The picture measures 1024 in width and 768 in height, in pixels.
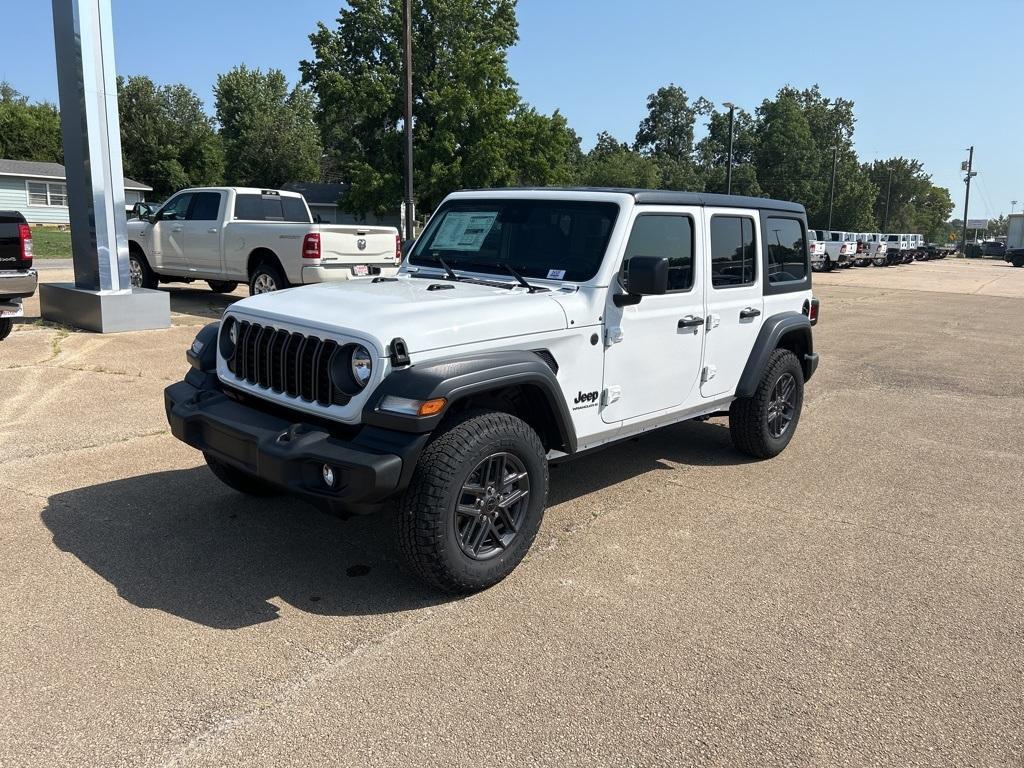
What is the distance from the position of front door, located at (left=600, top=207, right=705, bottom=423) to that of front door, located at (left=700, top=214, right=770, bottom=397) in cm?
17

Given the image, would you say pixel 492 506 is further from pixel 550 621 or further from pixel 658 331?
pixel 658 331

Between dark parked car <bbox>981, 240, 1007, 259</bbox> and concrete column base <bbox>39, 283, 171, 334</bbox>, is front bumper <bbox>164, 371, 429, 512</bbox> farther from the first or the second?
dark parked car <bbox>981, 240, 1007, 259</bbox>

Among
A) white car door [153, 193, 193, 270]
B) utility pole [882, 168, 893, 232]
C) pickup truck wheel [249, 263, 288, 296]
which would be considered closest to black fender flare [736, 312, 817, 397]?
pickup truck wheel [249, 263, 288, 296]

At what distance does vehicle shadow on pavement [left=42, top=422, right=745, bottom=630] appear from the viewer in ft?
11.8

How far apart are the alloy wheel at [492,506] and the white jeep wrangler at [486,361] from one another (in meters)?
0.01

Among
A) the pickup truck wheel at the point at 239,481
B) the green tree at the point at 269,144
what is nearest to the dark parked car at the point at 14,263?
the pickup truck wheel at the point at 239,481

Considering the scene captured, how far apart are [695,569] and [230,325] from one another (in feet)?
8.78

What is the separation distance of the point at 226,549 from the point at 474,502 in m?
1.38

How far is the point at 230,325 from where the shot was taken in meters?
4.21

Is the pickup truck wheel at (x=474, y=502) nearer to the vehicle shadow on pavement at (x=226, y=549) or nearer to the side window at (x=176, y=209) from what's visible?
the vehicle shadow on pavement at (x=226, y=549)

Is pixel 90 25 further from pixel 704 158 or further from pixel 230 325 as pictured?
pixel 704 158

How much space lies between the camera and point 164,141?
54500 mm

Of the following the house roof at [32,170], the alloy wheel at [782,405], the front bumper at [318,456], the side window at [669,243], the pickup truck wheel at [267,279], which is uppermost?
the house roof at [32,170]

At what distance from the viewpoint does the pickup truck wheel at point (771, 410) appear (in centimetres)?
566
